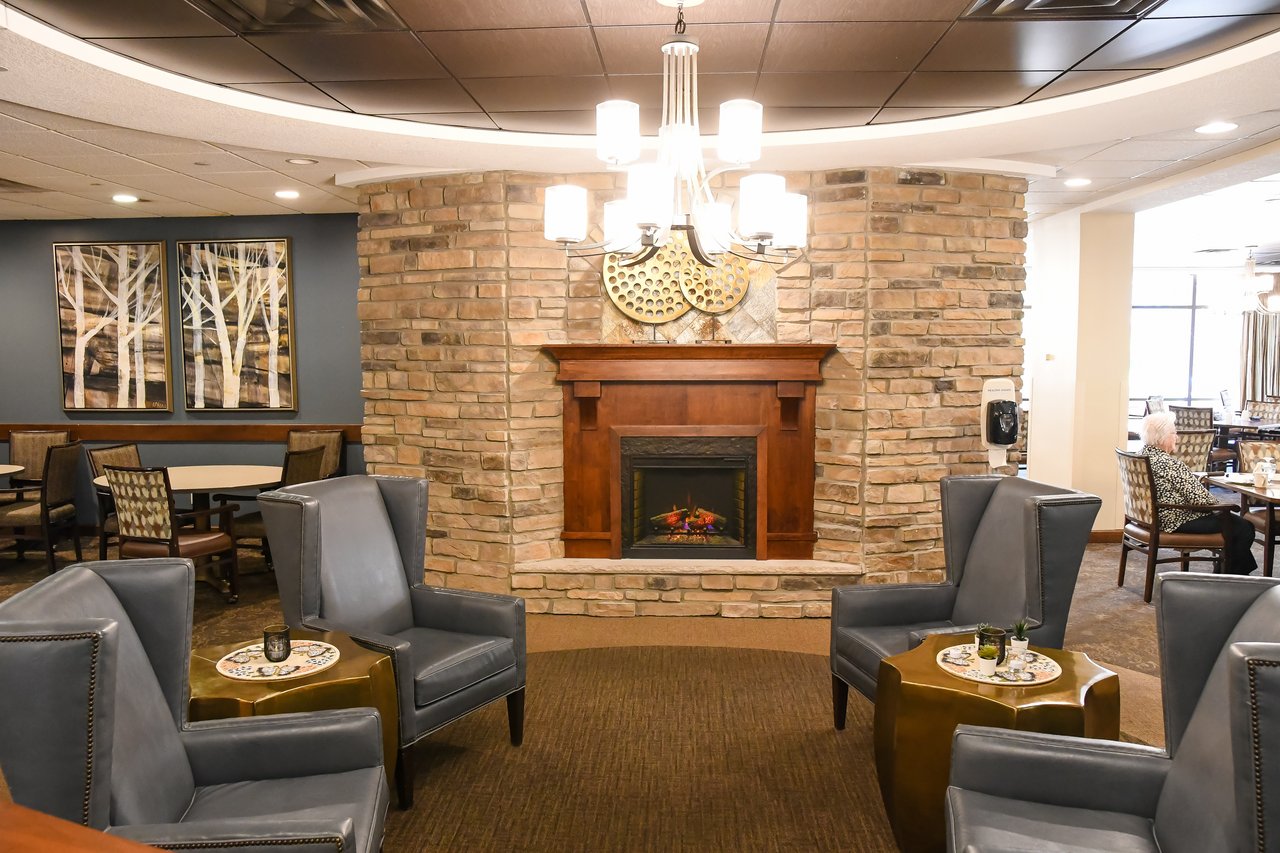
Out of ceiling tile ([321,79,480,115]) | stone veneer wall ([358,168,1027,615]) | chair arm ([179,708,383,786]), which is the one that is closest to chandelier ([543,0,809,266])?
ceiling tile ([321,79,480,115])

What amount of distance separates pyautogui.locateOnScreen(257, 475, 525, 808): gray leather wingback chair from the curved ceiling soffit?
169 cm

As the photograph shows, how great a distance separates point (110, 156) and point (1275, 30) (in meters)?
5.20

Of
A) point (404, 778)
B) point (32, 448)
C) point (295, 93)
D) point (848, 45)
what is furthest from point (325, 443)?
point (848, 45)

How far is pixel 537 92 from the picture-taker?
3.72 metres

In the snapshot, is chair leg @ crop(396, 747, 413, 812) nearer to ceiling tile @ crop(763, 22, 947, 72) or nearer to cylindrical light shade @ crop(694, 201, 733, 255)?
cylindrical light shade @ crop(694, 201, 733, 255)

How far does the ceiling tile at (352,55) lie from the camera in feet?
10.1

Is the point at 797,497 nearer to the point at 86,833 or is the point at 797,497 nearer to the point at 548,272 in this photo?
the point at 548,272

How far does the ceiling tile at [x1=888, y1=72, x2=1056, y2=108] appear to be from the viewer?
3.53 m

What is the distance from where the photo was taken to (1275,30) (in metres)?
3.07

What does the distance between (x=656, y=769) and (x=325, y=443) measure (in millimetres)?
4331

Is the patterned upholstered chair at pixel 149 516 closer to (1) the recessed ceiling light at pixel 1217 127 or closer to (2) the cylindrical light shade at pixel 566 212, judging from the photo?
(2) the cylindrical light shade at pixel 566 212

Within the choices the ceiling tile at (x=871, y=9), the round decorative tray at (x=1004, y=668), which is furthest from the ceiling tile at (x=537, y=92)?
the round decorative tray at (x=1004, y=668)

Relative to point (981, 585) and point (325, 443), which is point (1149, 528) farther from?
point (325, 443)

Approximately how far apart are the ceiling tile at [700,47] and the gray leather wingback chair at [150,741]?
2219 mm
